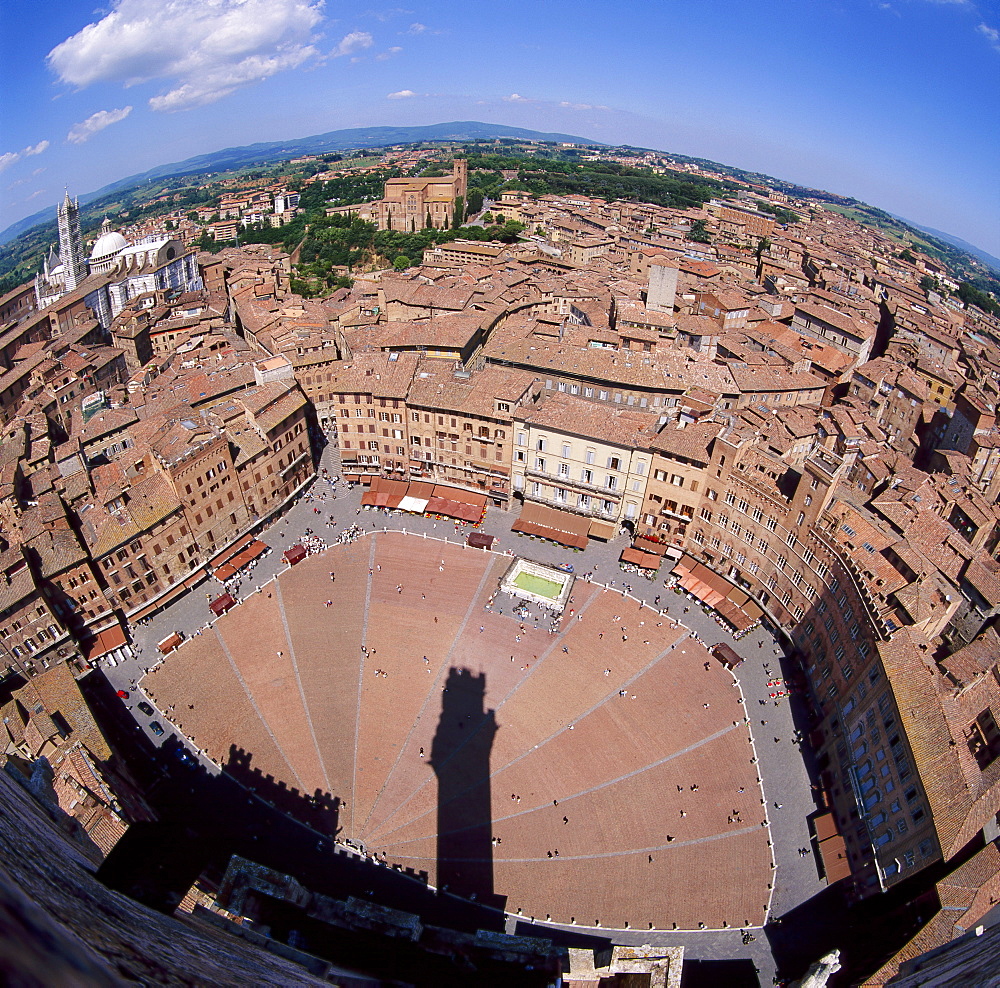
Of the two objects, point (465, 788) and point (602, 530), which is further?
point (602, 530)

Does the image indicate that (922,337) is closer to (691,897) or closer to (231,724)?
(691,897)

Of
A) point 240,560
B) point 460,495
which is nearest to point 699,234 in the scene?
point 460,495

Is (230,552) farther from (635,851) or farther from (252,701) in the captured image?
(635,851)

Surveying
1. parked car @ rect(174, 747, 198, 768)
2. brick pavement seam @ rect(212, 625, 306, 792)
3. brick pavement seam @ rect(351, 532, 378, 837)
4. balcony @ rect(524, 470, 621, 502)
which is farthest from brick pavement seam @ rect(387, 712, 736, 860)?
balcony @ rect(524, 470, 621, 502)

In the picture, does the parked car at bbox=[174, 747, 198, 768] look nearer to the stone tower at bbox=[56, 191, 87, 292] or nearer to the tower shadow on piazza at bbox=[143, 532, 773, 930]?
the tower shadow on piazza at bbox=[143, 532, 773, 930]

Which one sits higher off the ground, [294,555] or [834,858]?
[294,555]

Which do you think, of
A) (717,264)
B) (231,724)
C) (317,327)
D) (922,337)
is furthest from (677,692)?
(717,264)
